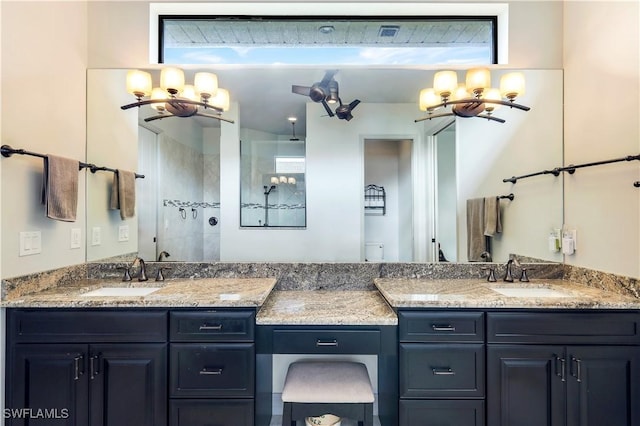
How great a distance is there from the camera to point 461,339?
4.99ft

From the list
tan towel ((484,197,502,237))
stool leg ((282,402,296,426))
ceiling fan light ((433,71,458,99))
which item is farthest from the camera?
tan towel ((484,197,502,237))

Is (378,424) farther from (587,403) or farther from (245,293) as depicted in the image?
(245,293)

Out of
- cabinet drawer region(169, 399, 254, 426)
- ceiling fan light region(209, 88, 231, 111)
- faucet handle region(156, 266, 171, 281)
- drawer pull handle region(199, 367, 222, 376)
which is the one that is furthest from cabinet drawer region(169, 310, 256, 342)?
ceiling fan light region(209, 88, 231, 111)

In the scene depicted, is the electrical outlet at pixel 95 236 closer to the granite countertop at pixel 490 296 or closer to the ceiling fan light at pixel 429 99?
the granite countertop at pixel 490 296

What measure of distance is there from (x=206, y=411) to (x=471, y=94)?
2325 mm

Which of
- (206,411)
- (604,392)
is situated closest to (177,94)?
(206,411)

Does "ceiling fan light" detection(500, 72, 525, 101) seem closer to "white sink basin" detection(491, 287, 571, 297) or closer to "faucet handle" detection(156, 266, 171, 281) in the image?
"white sink basin" detection(491, 287, 571, 297)

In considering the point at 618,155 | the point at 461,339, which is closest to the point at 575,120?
the point at 618,155

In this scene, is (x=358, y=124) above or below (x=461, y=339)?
above

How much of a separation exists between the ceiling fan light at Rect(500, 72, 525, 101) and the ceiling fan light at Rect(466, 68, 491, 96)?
0.17m

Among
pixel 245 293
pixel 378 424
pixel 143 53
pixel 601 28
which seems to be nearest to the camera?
pixel 245 293

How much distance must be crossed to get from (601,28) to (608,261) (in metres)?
1.33

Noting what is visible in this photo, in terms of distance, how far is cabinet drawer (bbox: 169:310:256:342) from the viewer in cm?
149

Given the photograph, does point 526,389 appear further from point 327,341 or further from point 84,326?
point 84,326
